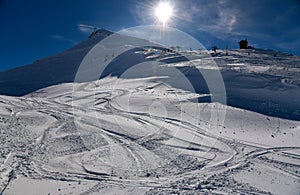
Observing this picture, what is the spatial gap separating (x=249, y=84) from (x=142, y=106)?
527 centimetres

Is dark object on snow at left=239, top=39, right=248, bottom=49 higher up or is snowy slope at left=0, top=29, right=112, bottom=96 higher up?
dark object on snow at left=239, top=39, right=248, bottom=49

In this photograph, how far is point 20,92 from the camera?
43.9 ft

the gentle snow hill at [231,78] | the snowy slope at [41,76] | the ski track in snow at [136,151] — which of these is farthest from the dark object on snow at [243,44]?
the ski track in snow at [136,151]

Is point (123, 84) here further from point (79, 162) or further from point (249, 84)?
point (79, 162)

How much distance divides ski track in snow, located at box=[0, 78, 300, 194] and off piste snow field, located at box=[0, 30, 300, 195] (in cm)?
2

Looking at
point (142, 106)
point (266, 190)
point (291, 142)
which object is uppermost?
point (142, 106)

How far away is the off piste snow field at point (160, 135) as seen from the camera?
Result: 4078 mm

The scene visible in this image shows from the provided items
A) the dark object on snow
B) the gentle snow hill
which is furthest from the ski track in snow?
the dark object on snow

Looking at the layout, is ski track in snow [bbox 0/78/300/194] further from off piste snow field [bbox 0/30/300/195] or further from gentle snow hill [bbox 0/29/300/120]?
gentle snow hill [bbox 0/29/300/120]

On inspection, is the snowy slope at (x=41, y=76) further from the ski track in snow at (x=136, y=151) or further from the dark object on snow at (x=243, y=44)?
the dark object on snow at (x=243, y=44)

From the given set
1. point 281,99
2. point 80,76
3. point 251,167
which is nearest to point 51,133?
point 251,167

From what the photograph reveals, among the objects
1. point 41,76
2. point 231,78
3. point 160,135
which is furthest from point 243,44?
point 160,135

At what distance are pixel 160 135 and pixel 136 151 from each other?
115 centimetres

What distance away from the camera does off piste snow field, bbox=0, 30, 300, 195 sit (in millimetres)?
4078
